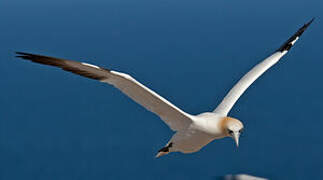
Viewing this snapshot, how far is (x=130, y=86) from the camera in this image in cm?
859

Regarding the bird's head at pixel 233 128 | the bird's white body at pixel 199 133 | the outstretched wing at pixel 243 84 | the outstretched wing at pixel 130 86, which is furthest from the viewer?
the outstretched wing at pixel 243 84

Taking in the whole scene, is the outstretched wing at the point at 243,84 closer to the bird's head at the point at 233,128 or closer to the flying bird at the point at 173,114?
the flying bird at the point at 173,114

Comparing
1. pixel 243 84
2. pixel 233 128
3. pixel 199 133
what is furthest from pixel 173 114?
pixel 243 84

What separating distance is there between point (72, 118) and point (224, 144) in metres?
23.5

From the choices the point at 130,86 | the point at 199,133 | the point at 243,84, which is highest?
the point at 243,84

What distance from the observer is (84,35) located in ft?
311

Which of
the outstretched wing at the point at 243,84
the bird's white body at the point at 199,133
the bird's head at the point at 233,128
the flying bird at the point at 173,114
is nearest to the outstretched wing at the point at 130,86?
the flying bird at the point at 173,114

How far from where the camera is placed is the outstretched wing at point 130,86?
784 cm

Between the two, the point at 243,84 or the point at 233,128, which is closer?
the point at 233,128

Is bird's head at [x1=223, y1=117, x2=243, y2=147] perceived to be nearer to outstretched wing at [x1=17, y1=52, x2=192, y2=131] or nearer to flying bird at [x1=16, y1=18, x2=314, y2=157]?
flying bird at [x1=16, y1=18, x2=314, y2=157]

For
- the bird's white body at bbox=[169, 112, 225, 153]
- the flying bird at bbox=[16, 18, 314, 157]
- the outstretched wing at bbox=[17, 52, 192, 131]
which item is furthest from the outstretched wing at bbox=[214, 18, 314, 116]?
the outstretched wing at bbox=[17, 52, 192, 131]

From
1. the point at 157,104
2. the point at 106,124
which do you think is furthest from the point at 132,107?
the point at 157,104

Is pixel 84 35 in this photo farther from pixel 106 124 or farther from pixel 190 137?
pixel 190 137

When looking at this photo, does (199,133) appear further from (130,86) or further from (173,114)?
(130,86)
